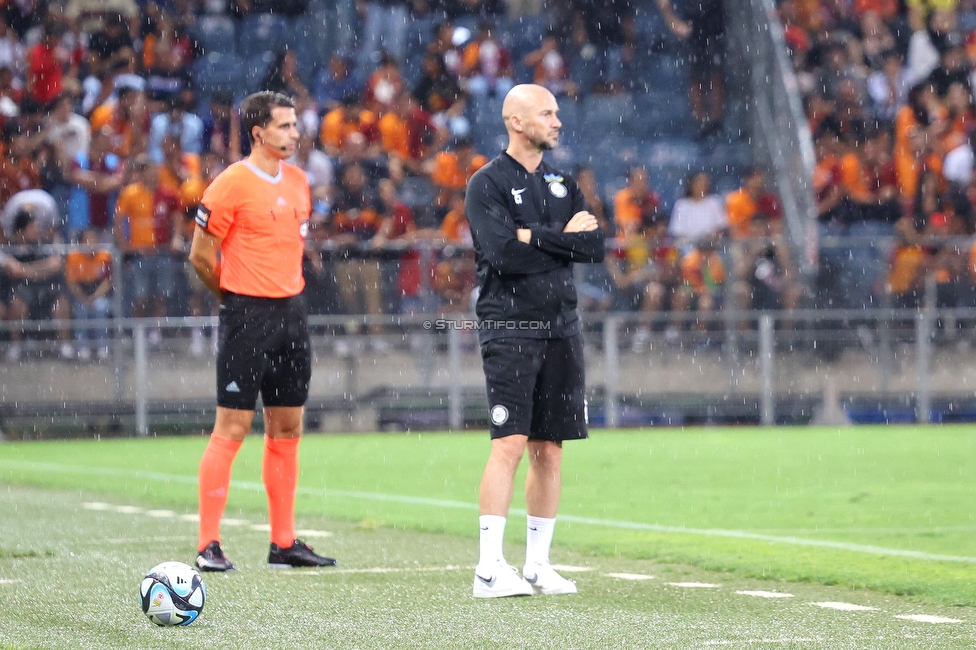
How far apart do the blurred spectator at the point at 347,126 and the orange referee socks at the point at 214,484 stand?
13.8 metres

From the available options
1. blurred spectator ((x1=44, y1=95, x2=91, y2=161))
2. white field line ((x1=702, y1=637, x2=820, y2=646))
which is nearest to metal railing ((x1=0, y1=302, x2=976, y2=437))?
blurred spectator ((x1=44, y1=95, x2=91, y2=161))

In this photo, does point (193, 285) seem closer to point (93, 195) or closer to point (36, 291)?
point (36, 291)

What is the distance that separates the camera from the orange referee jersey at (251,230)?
8.03 metres

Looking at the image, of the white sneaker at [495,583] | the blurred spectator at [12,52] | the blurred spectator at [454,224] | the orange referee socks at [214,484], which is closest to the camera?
the white sneaker at [495,583]

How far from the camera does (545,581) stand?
276 inches

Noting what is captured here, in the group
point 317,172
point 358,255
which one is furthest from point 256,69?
point 358,255

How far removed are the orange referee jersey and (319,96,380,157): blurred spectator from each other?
13.6m

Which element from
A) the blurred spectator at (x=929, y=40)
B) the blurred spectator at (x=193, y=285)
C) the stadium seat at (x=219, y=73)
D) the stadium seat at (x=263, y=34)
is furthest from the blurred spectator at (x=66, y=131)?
the blurred spectator at (x=929, y=40)

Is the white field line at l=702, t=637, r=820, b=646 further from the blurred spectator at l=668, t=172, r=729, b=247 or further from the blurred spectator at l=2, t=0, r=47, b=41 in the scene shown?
the blurred spectator at l=2, t=0, r=47, b=41

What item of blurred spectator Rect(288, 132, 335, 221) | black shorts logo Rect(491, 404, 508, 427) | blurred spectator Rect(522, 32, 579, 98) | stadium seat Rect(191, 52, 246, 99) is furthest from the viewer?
blurred spectator Rect(522, 32, 579, 98)

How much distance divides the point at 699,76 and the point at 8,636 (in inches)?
791

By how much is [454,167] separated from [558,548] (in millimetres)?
12951

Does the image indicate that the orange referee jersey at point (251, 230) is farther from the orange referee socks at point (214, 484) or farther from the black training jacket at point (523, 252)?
the black training jacket at point (523, 252)

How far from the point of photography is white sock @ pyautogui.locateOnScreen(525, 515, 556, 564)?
7.07 m
